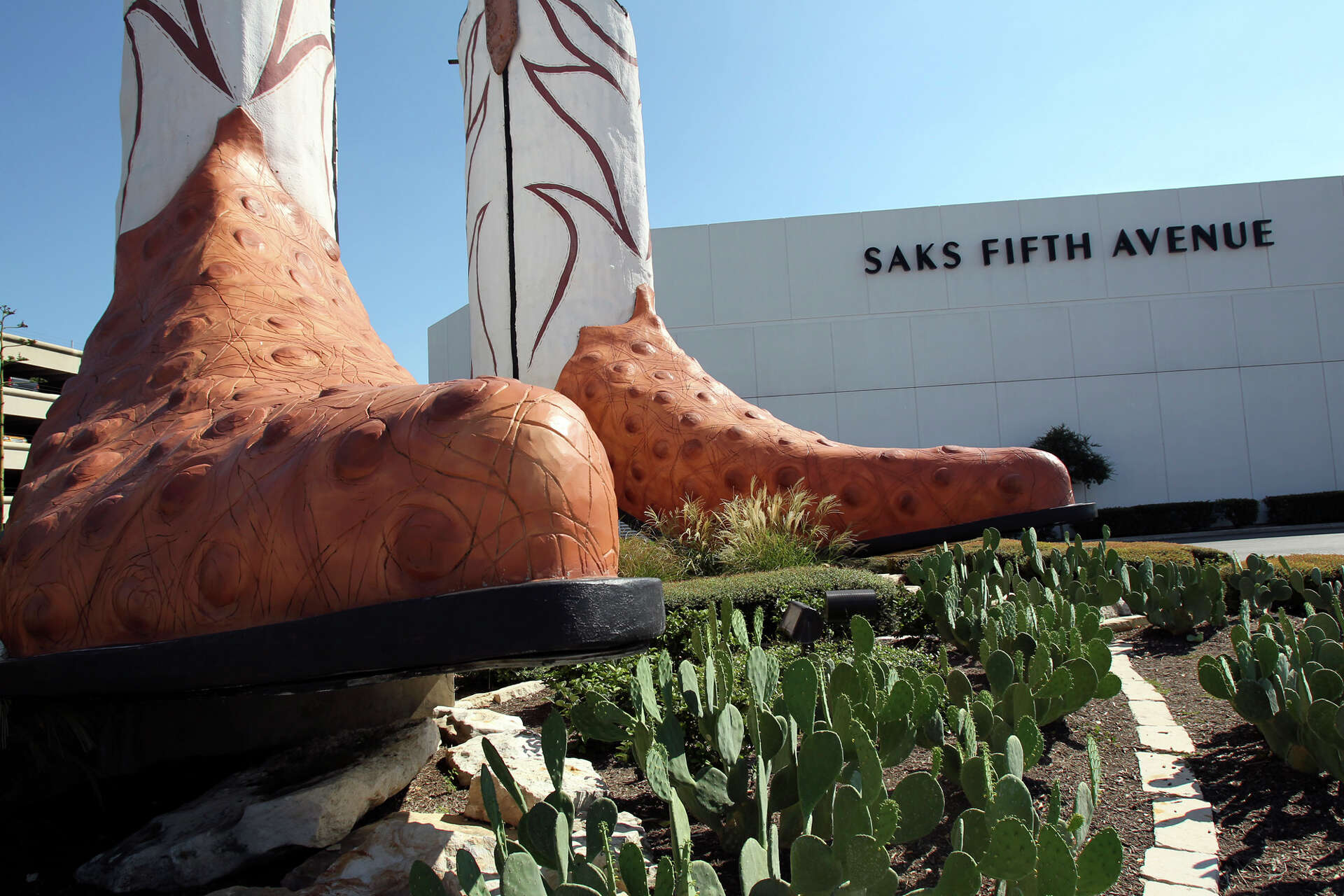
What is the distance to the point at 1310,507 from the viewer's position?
13.9m

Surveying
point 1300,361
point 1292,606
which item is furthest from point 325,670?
point 1300,361

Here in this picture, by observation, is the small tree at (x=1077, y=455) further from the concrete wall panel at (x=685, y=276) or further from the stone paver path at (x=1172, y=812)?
the stone paver path at (x=1172, y=812)

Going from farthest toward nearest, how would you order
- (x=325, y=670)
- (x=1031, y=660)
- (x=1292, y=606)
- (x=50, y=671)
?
(x=1292, y=606), (x=1031, y=660), (x=50, y=671), (x=325, y=670)

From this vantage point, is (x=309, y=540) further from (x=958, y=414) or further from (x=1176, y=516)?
(x=1176, y=516)

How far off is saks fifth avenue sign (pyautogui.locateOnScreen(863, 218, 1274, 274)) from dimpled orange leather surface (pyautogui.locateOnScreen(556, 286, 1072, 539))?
1233 cm

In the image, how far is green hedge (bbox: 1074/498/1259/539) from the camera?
13758mm

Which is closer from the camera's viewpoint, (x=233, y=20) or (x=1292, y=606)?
(x=233, y=20)

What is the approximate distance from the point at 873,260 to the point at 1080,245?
361cm

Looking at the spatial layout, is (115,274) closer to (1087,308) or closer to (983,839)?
(983,839)

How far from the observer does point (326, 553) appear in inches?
43.9

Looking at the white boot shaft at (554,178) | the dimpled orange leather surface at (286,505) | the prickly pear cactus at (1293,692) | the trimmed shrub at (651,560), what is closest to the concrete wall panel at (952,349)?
the white boot shaft at (554,178)

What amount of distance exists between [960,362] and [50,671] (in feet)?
50.2

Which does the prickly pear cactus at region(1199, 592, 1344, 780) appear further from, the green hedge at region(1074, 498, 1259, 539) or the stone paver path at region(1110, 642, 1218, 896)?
the green hedge at region(1074, 498, 1259, 539)

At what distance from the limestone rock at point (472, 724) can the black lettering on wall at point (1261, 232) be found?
57.6ft
